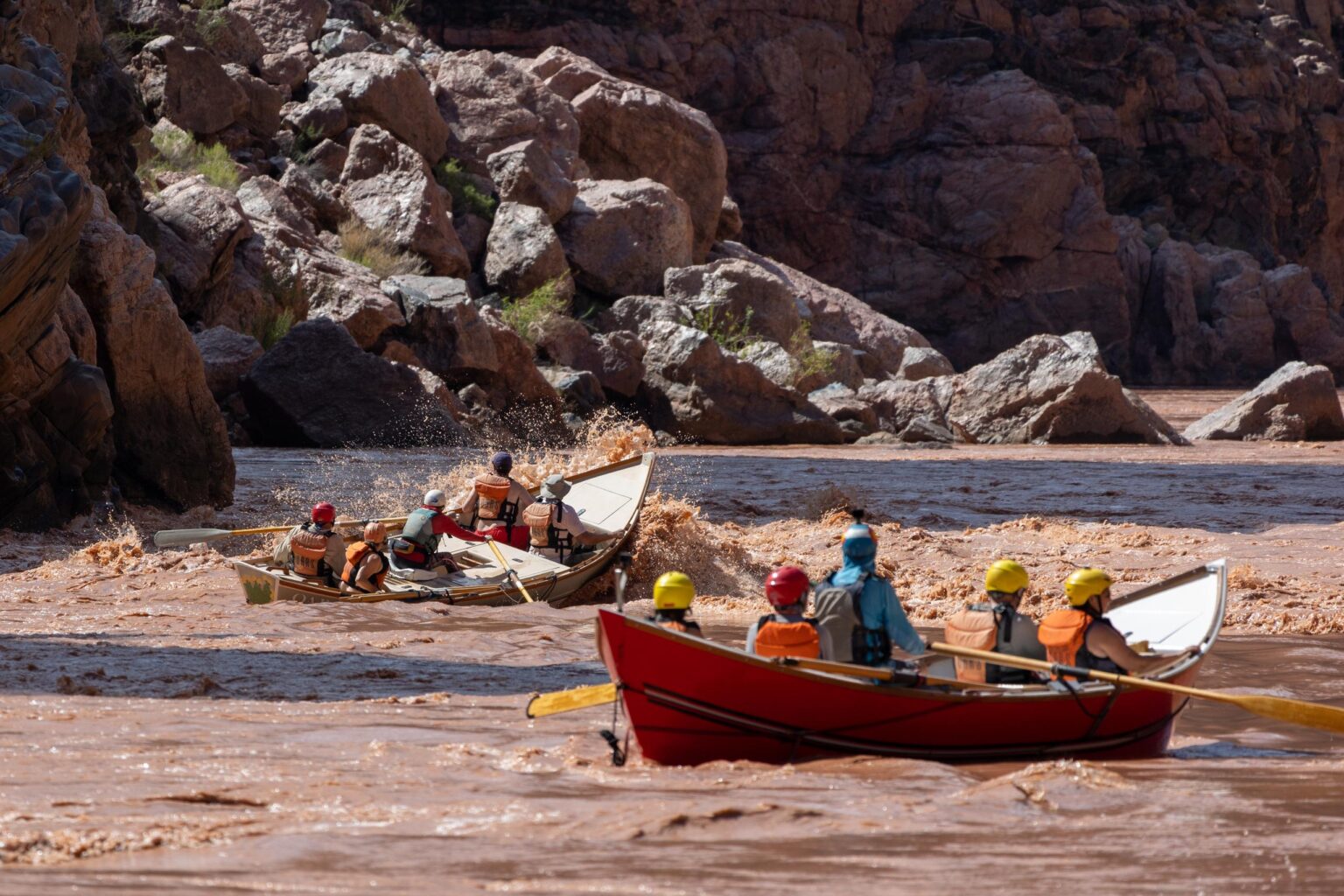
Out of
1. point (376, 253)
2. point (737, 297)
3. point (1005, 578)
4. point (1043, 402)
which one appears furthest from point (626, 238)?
point (1005, 578)

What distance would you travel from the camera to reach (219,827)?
4941 mm

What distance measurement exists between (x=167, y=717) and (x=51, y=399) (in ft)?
25.1

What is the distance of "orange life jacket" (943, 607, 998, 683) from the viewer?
680cm

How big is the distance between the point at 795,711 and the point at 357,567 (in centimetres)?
494

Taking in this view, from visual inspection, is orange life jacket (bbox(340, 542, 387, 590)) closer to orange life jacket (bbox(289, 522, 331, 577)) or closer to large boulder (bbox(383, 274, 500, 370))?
orange life jacket (bbox(289, 522, 331, 577))

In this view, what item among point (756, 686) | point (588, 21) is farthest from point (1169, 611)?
point (588, 21)

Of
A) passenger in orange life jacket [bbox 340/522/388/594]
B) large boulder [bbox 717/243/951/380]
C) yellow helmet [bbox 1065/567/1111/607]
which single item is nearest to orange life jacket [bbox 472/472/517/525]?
passenger in orange life jacket [bbox 340/522/388/594]

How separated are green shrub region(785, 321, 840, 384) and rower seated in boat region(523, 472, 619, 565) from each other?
15.1 m

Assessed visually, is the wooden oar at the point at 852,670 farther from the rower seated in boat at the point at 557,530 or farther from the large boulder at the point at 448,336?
the large boulder at the point at 448,336

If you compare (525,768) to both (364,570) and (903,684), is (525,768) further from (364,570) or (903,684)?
(364,570)

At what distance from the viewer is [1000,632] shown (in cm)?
682

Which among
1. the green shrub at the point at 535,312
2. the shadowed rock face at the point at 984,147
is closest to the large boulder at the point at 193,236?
the green shrub at the point at 535,312

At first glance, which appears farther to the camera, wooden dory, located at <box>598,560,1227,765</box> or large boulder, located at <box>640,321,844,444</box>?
large boulder, located at <box>640,321,844,444</box>

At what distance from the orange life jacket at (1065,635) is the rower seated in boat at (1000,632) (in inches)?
2.4
